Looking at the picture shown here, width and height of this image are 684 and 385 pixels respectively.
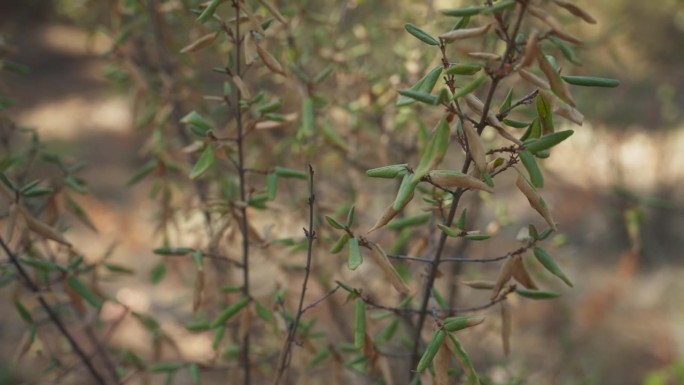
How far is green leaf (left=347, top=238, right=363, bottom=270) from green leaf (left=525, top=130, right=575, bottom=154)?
261 mm

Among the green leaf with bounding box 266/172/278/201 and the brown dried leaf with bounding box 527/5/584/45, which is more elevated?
the brown dried leaf with bounding box 527/5/584/45

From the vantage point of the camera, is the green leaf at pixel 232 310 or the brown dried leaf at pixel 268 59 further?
the green leaf at pixel 232 310

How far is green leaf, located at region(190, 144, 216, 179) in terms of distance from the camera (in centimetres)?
109

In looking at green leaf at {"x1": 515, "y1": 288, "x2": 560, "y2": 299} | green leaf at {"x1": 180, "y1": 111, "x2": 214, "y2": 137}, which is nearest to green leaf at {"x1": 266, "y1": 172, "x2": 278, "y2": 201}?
green leaf at {"x1": 180, "y1": 111, "x2": 214, "y2": 137}

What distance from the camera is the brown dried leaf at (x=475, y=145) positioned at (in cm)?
80

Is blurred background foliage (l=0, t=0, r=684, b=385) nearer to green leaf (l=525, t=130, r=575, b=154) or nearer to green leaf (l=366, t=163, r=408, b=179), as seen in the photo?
green leaf (l=366, t=163, r=408, b=179)

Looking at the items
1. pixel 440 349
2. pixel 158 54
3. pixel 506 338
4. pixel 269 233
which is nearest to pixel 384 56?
pixel 158 54

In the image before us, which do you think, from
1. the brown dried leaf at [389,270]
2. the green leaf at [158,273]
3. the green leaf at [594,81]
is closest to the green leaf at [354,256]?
the brown dried leaf at [389,270]

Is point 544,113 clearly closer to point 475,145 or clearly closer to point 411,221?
point 475,145

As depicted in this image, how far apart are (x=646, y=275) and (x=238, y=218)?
3.95 m

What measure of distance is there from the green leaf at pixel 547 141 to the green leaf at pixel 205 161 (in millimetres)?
526

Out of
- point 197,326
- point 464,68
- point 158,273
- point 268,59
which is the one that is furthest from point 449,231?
point 158,273

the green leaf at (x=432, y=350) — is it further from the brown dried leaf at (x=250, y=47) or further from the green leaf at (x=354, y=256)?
the brown dried leaf at (x=250, y=47)

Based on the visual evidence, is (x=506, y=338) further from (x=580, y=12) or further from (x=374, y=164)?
(x=374, y=164)
